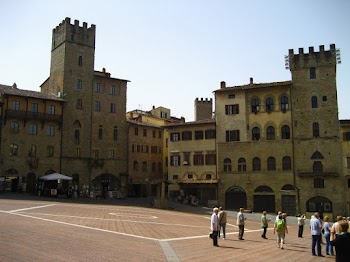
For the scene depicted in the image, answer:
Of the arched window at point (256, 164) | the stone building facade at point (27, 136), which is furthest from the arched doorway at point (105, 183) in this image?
the arched window at point (256, 164)

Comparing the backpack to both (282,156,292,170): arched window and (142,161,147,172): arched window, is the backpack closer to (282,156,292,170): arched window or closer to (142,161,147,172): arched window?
(282,156,292,170): arched window

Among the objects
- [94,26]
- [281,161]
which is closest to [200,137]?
[281,161]

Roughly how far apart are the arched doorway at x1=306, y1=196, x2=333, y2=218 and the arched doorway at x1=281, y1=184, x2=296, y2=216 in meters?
1.67

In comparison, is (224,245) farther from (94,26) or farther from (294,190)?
(94,26)

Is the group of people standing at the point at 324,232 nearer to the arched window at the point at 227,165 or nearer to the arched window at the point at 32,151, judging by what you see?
the arched window at the point at 227,165

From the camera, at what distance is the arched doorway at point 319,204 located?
46906mm

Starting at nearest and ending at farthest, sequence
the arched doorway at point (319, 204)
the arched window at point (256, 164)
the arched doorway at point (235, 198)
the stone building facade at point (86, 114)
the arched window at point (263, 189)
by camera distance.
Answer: the arched doorway at point (319, 204) → the arched window at point (263, 189) → the arched window at point (256, 164) → the arched doorway at point (235, 198) → the stone building facade at point (86, 114)

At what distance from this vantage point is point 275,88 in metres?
51.1

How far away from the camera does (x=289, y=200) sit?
48.5 meters

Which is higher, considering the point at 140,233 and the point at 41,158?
the point at 41,158

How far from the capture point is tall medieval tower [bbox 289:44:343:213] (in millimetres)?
47250

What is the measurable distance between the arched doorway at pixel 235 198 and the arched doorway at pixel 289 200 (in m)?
4.91

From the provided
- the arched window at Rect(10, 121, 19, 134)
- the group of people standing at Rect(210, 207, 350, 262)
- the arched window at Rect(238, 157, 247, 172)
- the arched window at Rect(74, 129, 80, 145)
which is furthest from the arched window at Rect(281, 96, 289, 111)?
the arched window at Rect(10, 121, 19, 134)

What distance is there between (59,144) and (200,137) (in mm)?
19297
